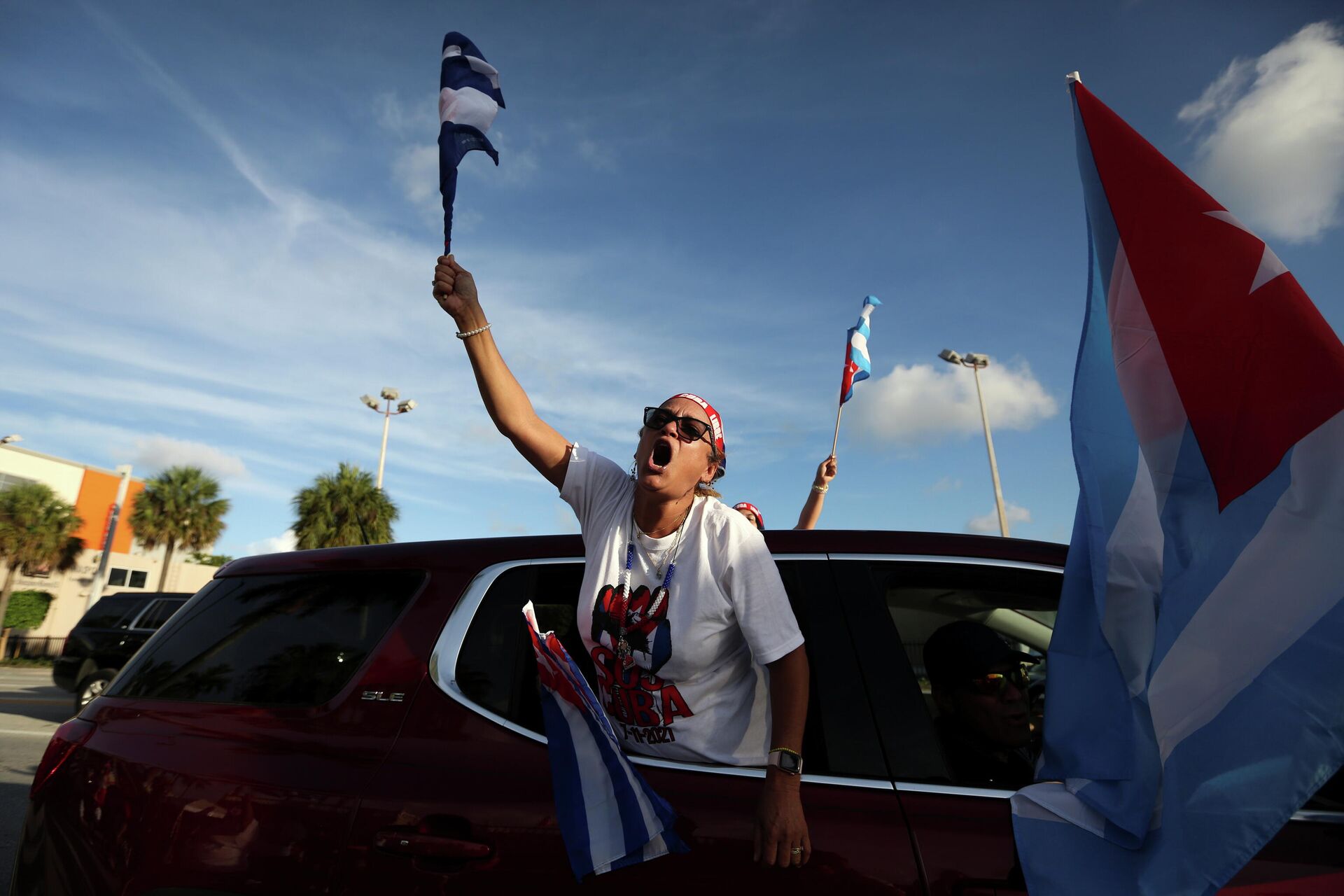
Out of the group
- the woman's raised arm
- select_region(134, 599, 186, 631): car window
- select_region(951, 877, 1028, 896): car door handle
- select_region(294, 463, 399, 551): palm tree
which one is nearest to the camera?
select_region(951, 877, 1028, 896): car door handle

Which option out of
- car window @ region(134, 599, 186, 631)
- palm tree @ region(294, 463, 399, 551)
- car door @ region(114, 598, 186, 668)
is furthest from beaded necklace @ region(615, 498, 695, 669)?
palm tree @ region(294, 463, 399, 551)

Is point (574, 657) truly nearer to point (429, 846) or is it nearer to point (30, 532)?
point (429, 846)

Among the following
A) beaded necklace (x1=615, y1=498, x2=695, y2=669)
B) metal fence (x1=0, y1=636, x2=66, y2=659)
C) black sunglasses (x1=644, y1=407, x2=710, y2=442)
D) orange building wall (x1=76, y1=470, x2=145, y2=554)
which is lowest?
metal fence (x1=0, y1=636, x2=66, y2=659)

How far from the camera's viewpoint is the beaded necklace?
1.89 metres

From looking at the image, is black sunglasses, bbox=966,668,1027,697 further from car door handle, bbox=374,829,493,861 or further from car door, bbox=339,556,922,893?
car door handle, bbox=374,829,493,861

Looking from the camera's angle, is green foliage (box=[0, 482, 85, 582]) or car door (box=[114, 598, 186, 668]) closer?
car door (box=[114, 598, 186, 668])

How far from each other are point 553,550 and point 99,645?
12169 mm

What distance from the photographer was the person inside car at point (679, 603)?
170cm

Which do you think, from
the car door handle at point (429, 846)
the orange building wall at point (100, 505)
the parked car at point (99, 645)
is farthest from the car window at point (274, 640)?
the orange building wall at point (100, 505)

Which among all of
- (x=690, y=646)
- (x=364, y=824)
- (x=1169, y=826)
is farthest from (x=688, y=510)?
(x=1169, y=826)

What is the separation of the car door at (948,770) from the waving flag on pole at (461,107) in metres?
1.54

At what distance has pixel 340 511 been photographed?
2561 centimetres

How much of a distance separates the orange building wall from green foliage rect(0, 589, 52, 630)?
623 cm

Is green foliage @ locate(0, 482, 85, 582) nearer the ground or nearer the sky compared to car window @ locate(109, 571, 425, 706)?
nearer the sky
